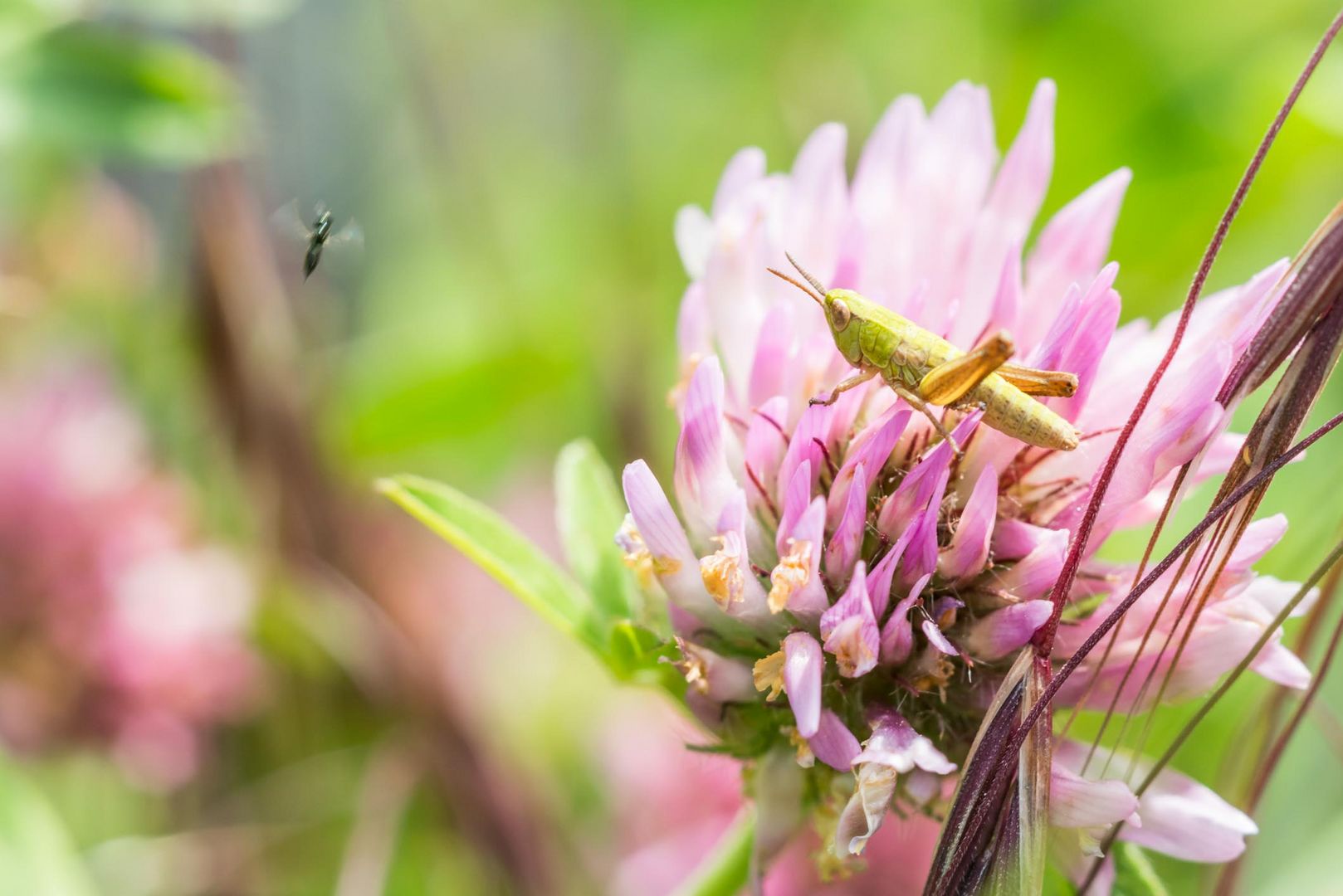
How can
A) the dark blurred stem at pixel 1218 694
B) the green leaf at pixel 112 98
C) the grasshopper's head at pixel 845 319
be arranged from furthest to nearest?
the green leaf at pixel 112 98, the grasshopper's head at pixel 845 319, the dark blurred stem at pixel 1218 694

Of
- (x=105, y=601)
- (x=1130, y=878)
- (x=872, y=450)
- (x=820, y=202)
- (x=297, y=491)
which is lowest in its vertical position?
(x=105, y=601)

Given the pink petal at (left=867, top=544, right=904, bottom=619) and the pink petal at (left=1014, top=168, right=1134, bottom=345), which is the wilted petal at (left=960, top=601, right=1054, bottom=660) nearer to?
the pink petal at (left=867, top=544, right=904, bottom=619)

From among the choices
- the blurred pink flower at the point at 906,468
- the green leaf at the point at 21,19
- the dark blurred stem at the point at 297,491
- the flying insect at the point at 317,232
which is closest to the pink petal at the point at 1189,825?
the blurred pink flower at the point at 906,468

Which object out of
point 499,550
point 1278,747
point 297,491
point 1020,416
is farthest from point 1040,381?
point 297,491

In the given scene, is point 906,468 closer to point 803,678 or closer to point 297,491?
point 803,678

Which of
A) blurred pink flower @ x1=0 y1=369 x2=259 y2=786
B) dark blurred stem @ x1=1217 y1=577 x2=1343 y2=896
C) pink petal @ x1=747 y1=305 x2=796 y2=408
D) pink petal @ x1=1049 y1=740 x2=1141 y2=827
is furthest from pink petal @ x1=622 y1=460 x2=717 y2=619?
blurred pink flower @ x1=0 y1=369 x2=259 y2=786

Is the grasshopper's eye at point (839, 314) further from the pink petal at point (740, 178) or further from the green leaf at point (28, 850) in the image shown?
the green leaf at point (28, 850)

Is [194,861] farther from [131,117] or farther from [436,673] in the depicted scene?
[131,117]
